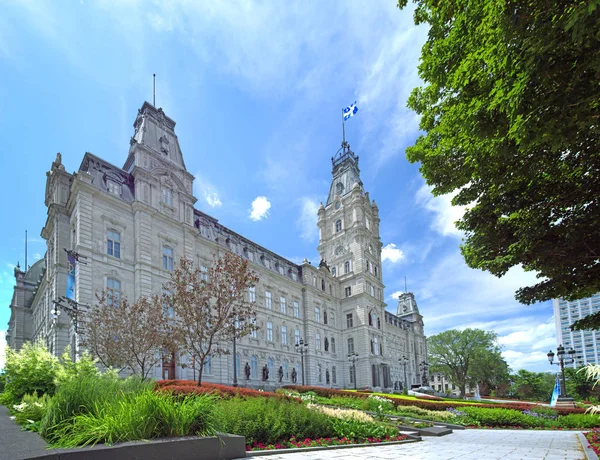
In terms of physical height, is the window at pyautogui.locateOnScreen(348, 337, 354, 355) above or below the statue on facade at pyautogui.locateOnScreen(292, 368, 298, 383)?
above

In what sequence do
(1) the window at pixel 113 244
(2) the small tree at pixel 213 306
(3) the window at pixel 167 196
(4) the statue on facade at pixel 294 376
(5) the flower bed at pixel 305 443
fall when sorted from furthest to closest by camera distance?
(4) the statue on facade at pixel 294 376, (3) the window at pixel 167 196, (1) the window at pixel 113 244, (2) the small tree at pixel 213 306, (5) the flower bed at pixel 305 443

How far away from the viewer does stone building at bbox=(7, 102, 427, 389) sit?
27.9 m

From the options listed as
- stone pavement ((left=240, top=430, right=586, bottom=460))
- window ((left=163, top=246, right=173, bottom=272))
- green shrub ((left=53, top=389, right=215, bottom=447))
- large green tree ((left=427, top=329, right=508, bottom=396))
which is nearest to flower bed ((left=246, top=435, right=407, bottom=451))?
stone pavement ((left=240, top=430, right=586, bottom=460))

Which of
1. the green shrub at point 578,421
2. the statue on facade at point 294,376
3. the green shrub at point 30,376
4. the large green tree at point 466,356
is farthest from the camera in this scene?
the large green tree at point 466,356

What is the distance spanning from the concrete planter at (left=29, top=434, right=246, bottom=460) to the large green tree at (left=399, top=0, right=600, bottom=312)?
7261 millimetres

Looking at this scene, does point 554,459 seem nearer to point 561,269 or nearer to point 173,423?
point 561,269

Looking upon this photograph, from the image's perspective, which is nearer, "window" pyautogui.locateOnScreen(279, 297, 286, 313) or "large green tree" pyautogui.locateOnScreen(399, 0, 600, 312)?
"large green tree" pyautogui.locateOnScreen(399, 0, 600, 312)

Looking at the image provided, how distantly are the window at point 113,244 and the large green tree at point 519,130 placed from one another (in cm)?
2522

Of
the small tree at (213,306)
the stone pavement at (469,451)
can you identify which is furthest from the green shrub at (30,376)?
the stone pavement at (469,451)

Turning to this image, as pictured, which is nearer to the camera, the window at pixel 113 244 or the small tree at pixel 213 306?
the small tree at pixel 213 306

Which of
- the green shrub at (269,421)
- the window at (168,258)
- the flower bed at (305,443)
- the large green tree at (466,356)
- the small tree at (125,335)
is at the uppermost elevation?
the window at (168,258)

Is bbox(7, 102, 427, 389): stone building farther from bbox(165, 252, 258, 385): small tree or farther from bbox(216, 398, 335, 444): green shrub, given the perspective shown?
bbox(216, 398, 335, 444): green shrub

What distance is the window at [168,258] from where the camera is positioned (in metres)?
32.7

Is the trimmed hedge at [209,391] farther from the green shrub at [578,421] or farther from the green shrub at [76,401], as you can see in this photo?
the green shrub at [578,421]
